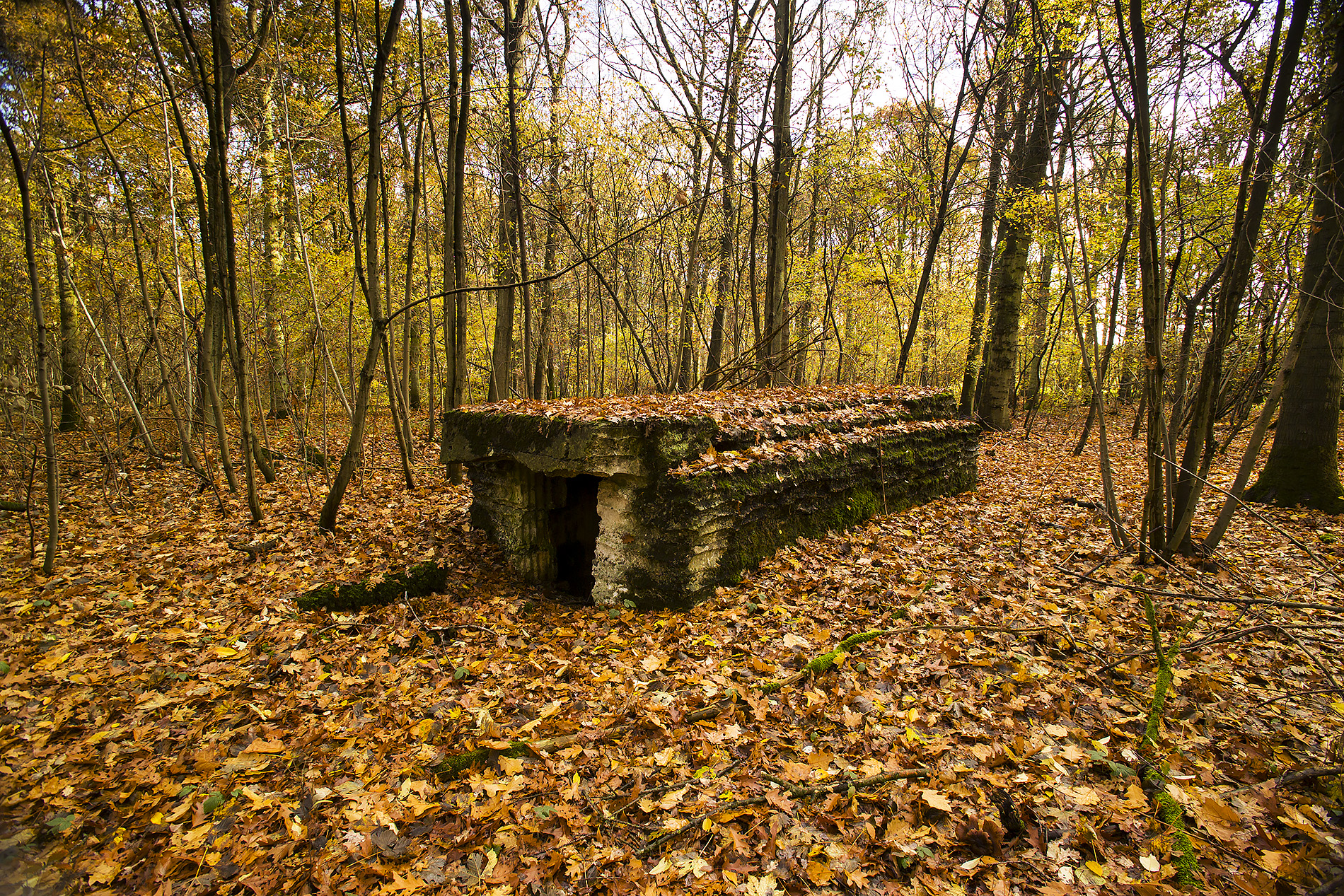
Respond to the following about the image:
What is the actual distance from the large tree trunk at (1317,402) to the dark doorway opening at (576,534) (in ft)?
23.5

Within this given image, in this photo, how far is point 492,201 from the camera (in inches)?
556

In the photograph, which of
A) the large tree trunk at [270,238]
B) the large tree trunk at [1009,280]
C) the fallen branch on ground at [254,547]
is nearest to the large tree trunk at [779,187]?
the large tree trunk at [1009,280]

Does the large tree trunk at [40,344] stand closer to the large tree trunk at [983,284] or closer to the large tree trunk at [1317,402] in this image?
the large tree trunk at [1317,402]

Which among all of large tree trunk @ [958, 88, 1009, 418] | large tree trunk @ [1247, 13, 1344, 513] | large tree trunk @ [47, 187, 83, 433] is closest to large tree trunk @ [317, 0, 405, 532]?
large tree trunk @ [47, 187, 83, 433]

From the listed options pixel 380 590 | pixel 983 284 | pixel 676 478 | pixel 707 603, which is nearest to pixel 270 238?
pixel 380 590

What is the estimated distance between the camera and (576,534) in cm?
649

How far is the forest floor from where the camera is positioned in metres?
2.29

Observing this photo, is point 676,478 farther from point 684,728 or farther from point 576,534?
point 576,534

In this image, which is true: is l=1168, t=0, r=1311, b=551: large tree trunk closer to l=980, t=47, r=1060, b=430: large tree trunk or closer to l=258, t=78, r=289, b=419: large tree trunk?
l=980, t=47, r=1060, b=430: large tree trunk

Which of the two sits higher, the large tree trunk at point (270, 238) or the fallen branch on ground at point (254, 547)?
the large tree trunk at point (270, 238)

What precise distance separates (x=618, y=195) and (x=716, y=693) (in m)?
12.7

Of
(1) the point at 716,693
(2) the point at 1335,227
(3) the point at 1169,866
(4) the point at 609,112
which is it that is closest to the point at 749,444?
(1) the point at 716,693

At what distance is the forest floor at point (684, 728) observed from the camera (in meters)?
2.29

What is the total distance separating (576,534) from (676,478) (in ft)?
7.45
